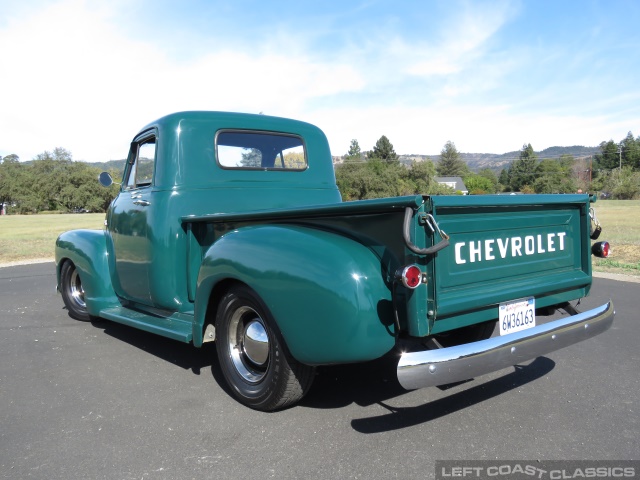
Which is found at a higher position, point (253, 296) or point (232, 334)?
point (253, 296)

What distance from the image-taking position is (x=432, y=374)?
8.08 feet

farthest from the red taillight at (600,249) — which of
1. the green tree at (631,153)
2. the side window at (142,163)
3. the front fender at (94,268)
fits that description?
the green tree at (631,153)

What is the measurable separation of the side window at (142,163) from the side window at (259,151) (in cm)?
59

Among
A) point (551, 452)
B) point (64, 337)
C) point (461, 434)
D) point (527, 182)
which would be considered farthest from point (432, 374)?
point (527, 182)

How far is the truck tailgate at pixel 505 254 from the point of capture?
107 inches

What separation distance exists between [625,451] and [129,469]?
2426 mm

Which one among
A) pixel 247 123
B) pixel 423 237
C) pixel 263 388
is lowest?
pixel 263 388

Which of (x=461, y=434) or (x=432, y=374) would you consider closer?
(x=432, y=374)

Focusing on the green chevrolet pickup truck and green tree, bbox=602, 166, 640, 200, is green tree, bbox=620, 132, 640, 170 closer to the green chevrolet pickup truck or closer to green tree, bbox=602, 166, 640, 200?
green tree, bbox=602, 166, 640, 200

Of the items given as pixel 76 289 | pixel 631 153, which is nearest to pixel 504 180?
pixel 631 153

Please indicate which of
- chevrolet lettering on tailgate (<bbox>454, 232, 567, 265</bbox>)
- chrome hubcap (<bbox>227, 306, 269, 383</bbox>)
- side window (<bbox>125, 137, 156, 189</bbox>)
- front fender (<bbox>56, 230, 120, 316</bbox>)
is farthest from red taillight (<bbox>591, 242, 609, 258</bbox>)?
front fender (<bbox>56, 230, 120, 316</bbox>)

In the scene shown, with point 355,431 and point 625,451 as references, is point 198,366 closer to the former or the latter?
point 355,431

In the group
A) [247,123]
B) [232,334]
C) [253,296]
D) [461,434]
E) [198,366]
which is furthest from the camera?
[247,123]

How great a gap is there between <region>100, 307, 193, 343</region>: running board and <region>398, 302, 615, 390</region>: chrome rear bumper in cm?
→ 169
